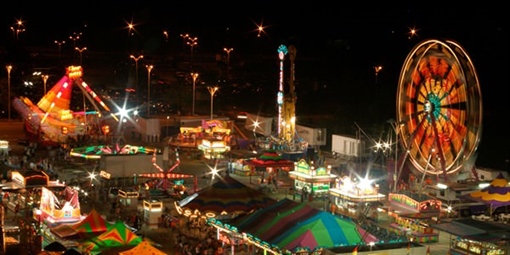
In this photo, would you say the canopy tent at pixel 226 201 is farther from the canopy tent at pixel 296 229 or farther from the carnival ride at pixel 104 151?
the carnival ride at pixel 104 151

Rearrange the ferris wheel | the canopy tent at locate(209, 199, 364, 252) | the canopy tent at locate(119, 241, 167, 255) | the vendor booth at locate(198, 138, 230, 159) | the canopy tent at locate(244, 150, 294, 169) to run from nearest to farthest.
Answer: the canopy tent at locate(119, 241, 167, 255) → the canopy tent at locate(209, 199, 364, 252) → the ferris wheel → the canopy tent at locate(244, 150, 294, 169) → the vendor booth at locate(198, 138, 230, 159)

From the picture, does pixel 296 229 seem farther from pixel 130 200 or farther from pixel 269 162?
pixel 269 162

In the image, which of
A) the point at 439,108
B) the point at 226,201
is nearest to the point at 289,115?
the point at 439,108

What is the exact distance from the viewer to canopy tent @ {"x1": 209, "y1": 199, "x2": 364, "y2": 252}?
19297 millimetres

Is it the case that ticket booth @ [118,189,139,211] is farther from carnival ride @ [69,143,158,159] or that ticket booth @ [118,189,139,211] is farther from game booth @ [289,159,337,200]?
game booth @ [289,159,337,200]

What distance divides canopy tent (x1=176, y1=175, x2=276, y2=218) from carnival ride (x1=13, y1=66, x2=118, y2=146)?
2054 cm

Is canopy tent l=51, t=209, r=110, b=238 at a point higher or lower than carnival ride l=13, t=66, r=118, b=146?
lower

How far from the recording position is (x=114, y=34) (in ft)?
370

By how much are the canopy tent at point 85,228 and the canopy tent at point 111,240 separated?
40.8 inches

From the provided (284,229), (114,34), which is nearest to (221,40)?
(114,34)

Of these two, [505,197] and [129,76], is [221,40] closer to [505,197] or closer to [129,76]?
[129,76]

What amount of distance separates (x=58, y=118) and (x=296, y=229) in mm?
28651

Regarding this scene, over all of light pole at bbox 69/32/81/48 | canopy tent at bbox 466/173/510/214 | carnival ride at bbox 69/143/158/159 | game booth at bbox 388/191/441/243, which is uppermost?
Answer: light pole at bbox 69/32/81/48

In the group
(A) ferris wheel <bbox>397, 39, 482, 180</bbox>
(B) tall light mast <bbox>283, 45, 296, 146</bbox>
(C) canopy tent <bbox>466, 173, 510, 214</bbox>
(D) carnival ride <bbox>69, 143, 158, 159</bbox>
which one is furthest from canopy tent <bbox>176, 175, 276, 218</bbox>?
(B) tall light mast <bbox>283, 45, 296, 146</bbox>
